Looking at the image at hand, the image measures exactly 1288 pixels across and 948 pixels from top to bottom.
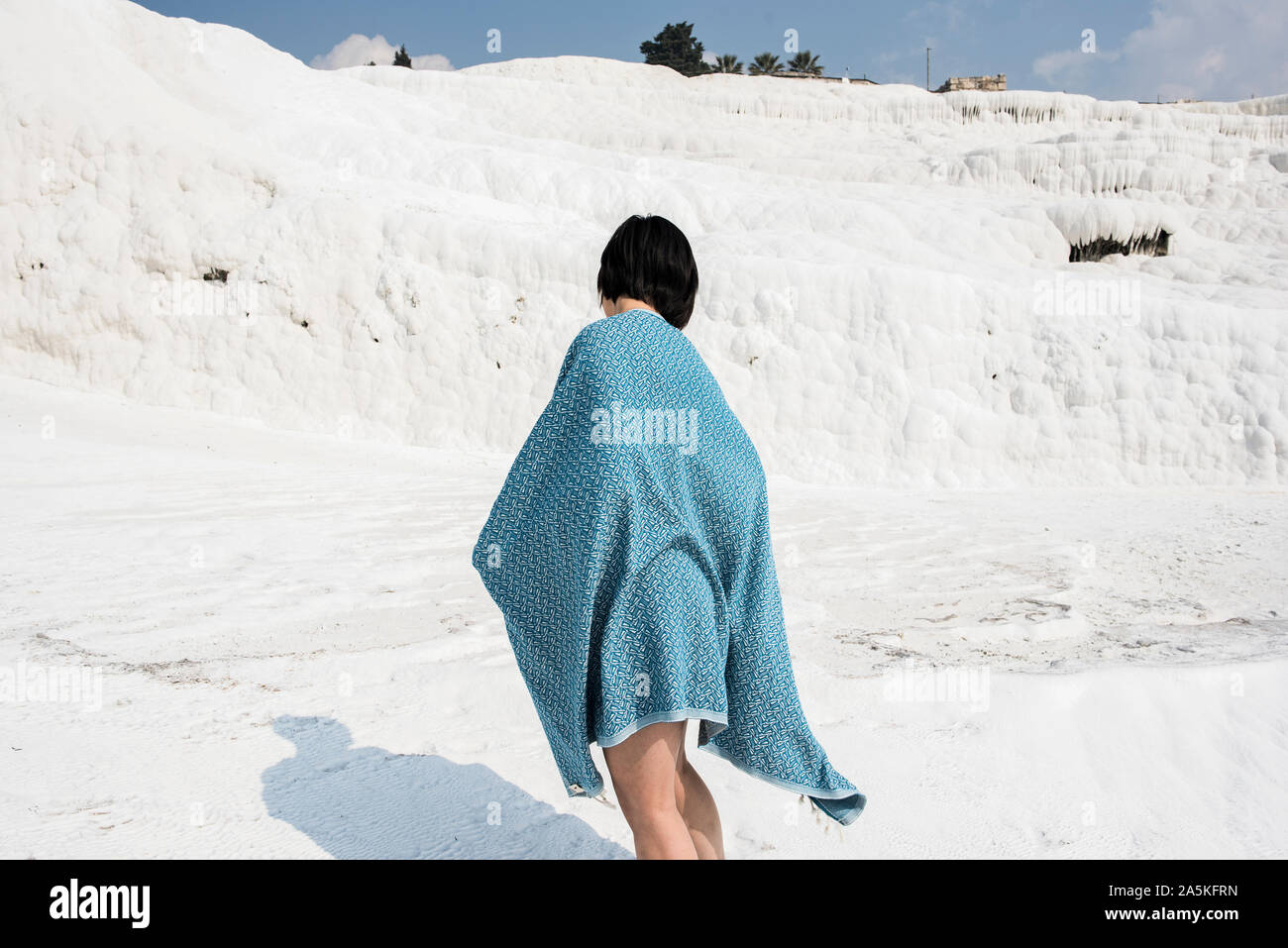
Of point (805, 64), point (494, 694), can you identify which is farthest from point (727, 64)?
point (494, 694)

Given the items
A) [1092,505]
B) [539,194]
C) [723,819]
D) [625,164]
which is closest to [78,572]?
[723,819]

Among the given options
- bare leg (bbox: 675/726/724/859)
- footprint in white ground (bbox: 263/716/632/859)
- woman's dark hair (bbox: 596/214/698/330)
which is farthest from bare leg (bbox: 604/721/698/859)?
woman's dark hair (bbox: 596/214/698/330)

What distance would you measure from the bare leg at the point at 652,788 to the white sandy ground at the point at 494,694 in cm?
63

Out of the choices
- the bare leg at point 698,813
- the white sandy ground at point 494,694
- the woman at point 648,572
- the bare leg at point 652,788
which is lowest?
the white sandy ground at point 494,694

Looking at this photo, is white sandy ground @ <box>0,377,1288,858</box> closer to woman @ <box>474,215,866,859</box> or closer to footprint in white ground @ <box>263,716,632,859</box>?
footprint in white ground @ <box>263,716,632,859</box>

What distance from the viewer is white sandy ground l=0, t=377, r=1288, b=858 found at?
2.44 m

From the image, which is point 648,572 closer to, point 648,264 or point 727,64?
point 648,264

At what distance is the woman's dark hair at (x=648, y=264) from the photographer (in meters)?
1.94

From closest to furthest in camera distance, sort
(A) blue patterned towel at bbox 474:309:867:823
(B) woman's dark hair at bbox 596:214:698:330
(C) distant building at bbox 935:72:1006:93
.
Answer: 1. (A) blue patterned towel at bbox 474:309:867:823
2. (B) woman's dark hair at bbox 596:214:698:330
3. (C) distant building at bbox 935:72:1006:93

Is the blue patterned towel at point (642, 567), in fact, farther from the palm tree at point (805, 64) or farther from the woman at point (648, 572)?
the palm tree at point (805, 64)

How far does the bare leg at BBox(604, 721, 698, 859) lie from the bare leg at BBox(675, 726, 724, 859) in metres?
0.18

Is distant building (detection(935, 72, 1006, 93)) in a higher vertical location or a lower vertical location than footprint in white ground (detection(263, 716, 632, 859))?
higher

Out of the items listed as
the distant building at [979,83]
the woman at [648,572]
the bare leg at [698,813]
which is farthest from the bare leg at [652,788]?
the distant building at [979,83]

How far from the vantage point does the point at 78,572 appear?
497cm
